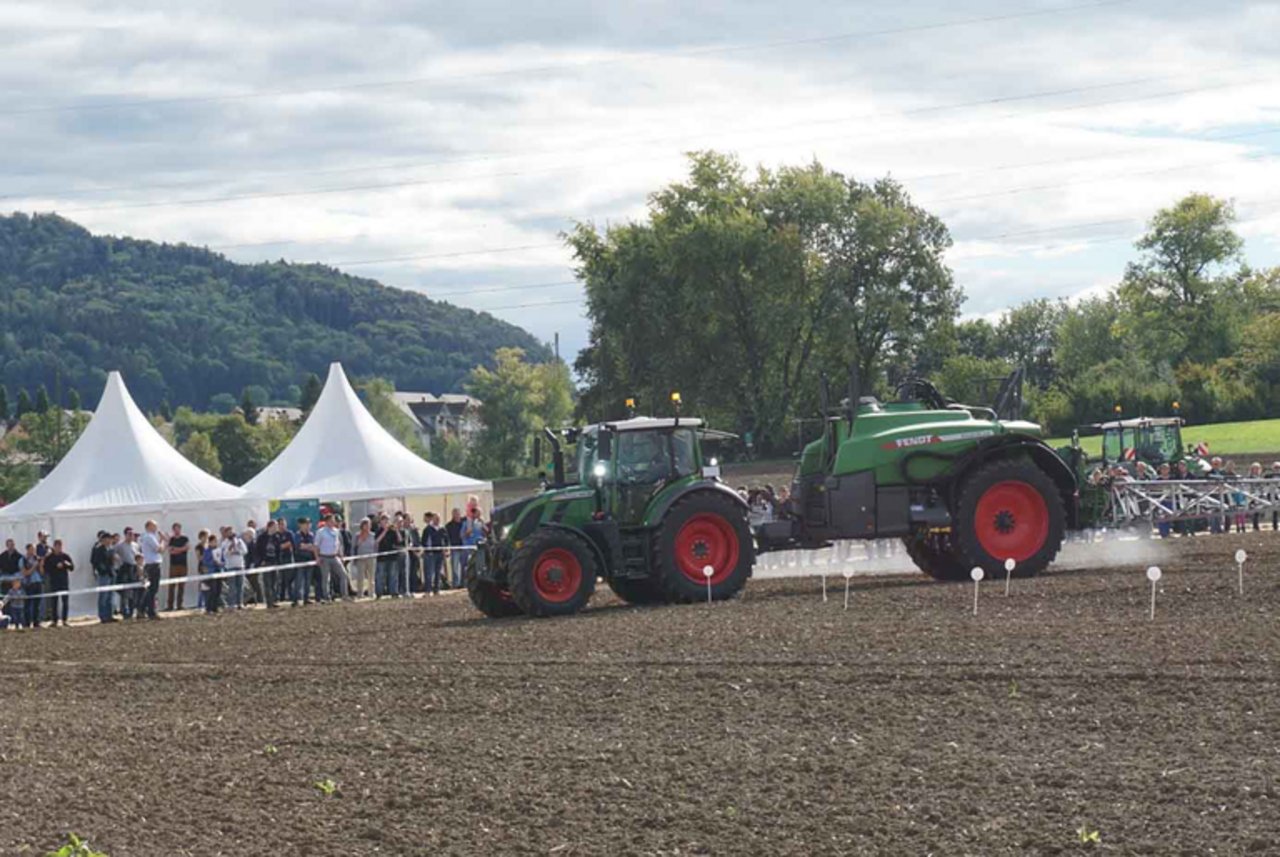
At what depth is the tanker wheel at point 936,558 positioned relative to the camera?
22859mm

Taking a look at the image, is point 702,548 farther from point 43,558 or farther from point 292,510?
point 292,510

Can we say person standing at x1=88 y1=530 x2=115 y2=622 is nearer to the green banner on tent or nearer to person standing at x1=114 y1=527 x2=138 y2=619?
person standing at x1=114 y1=527 x2=138 y2=619

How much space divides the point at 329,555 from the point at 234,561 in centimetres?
154

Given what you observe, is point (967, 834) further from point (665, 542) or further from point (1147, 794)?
point (665, 542)

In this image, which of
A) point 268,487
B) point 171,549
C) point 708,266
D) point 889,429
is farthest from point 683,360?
point 889,429

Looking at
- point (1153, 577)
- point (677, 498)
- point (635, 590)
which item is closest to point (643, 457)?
point (677, 498)

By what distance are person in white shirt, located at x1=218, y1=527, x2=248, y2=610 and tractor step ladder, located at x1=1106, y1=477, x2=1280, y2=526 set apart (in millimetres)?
13729

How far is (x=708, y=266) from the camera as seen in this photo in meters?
66.2

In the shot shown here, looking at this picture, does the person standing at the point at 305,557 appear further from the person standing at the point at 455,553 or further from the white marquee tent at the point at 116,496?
the person standing at the point at 455,553

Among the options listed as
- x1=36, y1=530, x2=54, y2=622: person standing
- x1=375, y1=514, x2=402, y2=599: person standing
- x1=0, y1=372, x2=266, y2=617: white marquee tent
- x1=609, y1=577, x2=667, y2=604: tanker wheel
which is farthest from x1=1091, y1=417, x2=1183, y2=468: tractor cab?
x1=36, y1=530, x2=54, y2=622: person standing

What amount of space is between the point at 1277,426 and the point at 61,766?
60597 mm

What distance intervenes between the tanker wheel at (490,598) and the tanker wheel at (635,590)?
1301 mm

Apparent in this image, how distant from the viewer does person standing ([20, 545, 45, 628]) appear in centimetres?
2612

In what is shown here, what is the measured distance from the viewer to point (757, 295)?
66688mm
